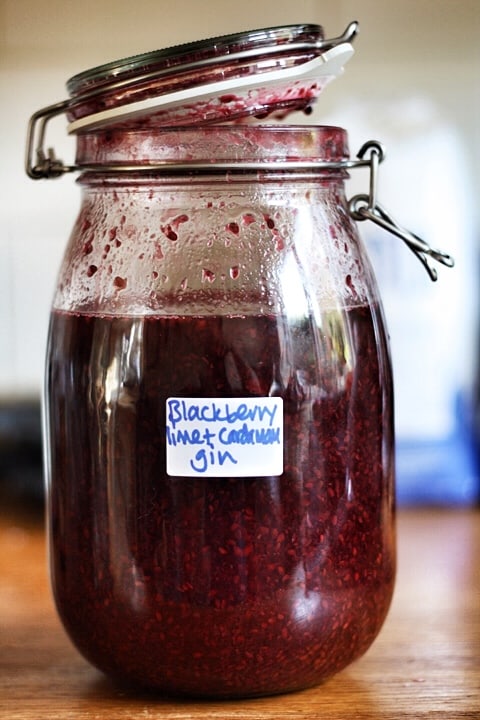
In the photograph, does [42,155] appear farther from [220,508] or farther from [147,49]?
[147,49]

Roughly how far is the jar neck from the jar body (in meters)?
0.01

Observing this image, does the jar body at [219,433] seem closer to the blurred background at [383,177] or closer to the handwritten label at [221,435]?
the handwritten label at [221,435]

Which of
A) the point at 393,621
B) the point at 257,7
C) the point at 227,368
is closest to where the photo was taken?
the point at 227,368

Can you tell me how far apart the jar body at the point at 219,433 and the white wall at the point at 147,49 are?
23.7 inches

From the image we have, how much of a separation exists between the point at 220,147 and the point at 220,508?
0.21m

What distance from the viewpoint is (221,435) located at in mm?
639

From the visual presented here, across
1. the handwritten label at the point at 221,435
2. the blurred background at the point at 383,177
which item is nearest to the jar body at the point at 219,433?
the handwritten label at the point at 221,435

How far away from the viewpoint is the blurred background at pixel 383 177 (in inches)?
49.2

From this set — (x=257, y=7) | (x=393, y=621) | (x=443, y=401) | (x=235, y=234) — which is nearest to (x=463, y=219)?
(x=443, y=401)

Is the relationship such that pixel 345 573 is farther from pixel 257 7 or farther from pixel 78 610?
pixel 257 7

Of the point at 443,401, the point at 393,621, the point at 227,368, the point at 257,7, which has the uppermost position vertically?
the point at 257,7

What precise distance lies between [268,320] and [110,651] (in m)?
0.23

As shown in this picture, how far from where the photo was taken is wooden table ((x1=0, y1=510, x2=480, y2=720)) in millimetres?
688

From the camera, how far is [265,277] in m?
0.65
